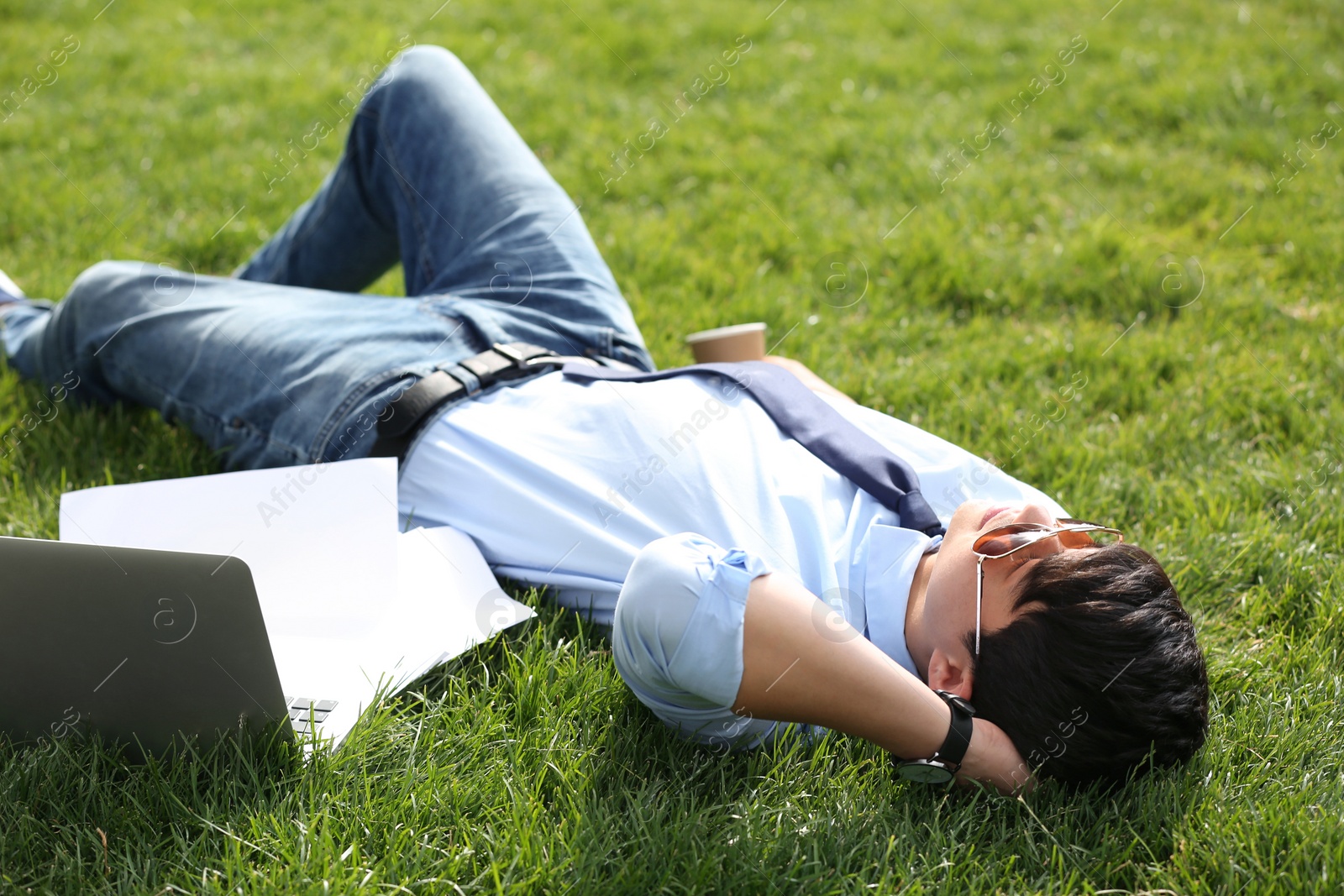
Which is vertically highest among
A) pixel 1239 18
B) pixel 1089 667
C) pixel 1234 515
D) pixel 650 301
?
pixel 1239 18

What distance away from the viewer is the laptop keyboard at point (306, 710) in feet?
5.92

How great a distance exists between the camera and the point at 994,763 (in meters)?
1.79

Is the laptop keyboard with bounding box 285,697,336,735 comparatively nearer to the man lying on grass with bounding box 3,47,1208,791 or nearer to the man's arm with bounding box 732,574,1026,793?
the man lying on grass with bounding box 3,47,1208,791

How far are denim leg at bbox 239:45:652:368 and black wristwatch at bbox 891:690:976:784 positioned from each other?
131cm

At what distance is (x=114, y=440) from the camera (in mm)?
2789

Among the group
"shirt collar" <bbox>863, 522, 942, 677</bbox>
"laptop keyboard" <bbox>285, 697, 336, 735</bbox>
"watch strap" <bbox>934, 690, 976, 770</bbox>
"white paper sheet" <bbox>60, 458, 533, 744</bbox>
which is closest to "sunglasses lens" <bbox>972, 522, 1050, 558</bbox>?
"shirt collar" <bbox>863, 522, 942, 677</bbox>

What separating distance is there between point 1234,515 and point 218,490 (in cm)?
257

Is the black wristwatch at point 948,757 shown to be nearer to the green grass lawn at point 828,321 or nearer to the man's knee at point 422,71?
the green grass lawn at point 828,321

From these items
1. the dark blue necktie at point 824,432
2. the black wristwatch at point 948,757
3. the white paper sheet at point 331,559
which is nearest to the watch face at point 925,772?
the black wristwatch at point 948,757

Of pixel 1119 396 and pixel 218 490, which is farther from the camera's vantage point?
pixel 1119 396

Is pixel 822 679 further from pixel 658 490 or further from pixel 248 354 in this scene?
pixel 248 354

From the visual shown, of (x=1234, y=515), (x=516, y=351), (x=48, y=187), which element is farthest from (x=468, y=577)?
(x=48, y=187)

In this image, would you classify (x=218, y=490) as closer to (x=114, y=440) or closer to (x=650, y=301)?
(x=114, y=440)

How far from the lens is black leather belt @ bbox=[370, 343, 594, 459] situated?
2.25 metres
